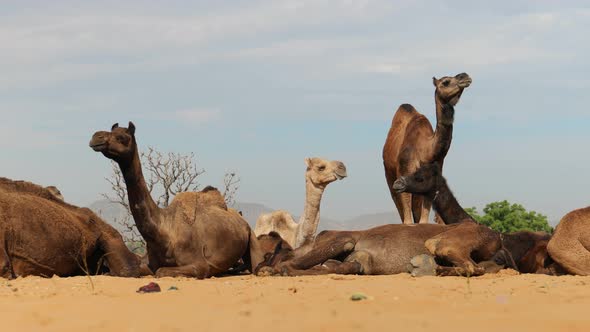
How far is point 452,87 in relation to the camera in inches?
597

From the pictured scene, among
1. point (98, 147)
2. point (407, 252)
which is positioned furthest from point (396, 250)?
point (98, 147)

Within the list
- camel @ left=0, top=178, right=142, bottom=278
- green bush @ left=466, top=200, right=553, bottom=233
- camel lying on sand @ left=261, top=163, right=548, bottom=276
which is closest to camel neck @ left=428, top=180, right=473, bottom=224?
camel lying on sand @ left=261, top=163, right=548, bottom=276

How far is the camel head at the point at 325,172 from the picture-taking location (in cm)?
1534

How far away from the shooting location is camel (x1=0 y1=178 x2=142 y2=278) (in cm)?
1055

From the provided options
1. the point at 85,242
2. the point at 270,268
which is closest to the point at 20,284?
the point at 85,242

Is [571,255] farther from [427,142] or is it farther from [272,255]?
[427,142]

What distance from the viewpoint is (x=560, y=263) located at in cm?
1041

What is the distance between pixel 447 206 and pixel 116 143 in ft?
16.0

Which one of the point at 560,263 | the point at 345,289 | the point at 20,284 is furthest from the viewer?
the point at 560,263

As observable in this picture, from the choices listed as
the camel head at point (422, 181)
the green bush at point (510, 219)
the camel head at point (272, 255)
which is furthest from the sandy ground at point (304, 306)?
the green bush at point (510, 219)

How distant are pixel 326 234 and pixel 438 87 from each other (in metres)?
4.92

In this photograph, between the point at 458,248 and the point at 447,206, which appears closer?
the point at 458,248

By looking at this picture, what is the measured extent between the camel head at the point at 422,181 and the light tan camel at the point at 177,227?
247cm

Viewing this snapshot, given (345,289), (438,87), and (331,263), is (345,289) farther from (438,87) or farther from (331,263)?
(438,87)
